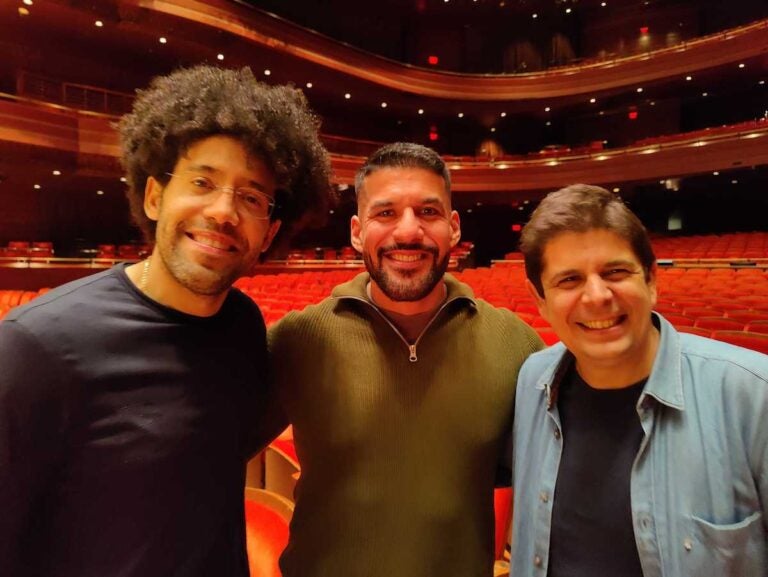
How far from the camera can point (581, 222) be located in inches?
37.0

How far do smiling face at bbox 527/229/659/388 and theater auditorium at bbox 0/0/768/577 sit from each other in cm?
337

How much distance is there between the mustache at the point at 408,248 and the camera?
1160 mm

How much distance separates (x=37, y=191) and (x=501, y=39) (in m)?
13.5

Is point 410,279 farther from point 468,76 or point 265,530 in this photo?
point 468,76

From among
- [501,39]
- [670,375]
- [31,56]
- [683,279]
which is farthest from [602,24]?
[670,375]

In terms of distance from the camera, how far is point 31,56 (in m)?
8.97

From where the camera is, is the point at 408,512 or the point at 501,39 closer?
the point at 408,512

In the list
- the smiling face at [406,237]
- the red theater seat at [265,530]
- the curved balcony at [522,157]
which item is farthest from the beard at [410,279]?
the curved balcony at [522,157]

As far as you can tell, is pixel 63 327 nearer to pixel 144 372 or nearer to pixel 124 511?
pixel 144 372

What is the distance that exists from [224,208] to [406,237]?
435 mm

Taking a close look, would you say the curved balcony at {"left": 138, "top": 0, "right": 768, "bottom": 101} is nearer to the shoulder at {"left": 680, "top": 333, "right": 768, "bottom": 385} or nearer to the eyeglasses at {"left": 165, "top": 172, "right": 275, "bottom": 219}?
the eyeglasses at {"left": 165, "top": 172, "right": 275, "bottom": 219}

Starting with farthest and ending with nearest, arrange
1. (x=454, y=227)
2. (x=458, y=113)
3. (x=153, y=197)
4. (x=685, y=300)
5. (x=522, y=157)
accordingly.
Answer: (x=458, y=113), (x=522, y=157), (x=685, y=300), (x=454, y=227), (x=153, y=197)

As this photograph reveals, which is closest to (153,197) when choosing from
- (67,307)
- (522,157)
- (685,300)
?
(67,307)

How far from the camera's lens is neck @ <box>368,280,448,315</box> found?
120 cm
